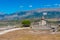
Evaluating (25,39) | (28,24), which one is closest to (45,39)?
(25,39)

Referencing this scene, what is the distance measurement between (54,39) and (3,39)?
23.5 feet

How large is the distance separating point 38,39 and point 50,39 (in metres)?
1.69

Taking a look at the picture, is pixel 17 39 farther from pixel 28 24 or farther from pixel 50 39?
pixel 28 24

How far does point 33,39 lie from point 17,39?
7.42 ft

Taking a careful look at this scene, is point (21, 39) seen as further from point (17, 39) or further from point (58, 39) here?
point (58, 39)

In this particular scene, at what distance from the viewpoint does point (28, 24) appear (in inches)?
2482

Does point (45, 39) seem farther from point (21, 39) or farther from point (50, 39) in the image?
point (21, 39)

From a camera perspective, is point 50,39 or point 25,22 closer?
point 50,39

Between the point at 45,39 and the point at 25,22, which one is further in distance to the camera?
the point at 25,22

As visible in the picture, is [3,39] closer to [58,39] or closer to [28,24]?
[58,39]

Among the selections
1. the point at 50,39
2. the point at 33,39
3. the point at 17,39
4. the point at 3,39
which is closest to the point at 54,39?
the point at 50,39

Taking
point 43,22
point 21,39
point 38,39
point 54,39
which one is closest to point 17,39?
point 21,39

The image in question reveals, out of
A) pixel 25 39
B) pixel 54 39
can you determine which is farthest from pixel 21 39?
pixel 54 39

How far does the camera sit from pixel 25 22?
210ft
